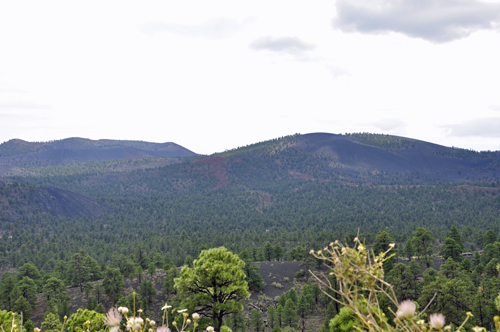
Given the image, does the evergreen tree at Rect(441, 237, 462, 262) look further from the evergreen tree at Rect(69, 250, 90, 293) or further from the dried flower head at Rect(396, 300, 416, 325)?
the evergreen tree at Rect(69, 250, 90, 293)

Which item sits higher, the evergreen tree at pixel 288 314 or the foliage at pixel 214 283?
the foliage at pixel 214 283

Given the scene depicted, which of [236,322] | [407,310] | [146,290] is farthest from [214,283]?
[146,290]

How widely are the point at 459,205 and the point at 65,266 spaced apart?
595 feet

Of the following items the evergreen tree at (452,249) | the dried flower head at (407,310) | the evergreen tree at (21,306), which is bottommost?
the evergreen tree at (21,306)

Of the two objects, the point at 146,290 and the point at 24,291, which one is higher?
the point at 24,291

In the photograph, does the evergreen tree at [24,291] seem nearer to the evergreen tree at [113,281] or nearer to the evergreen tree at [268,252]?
the evergreen tree at [113,281]

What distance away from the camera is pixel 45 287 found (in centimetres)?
4884

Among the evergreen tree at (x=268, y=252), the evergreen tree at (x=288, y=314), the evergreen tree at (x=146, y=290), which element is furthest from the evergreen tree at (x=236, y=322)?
the evergreen tree at (x=268, y=252)

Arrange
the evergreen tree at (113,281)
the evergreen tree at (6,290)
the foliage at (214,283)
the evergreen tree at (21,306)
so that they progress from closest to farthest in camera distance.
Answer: the foliage at (214,283) → the evergreen tree at (21,306) → the evergreen tree at (6,290) → the evergreen tree at (113,281)

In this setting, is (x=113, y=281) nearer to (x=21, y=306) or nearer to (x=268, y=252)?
(x=21, y=306)

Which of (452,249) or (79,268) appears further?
(79,268)

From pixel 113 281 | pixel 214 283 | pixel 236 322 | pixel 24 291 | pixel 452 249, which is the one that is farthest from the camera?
pixel 113 281

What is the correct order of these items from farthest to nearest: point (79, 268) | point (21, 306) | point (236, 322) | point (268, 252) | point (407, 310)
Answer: point (268, 252) → point (79, 268) → point (236, 322) → point (21, 306) → point (407, 310)

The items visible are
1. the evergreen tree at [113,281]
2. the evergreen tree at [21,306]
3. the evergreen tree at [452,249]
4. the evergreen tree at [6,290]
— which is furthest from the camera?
the evergreen tree at [113,281]
